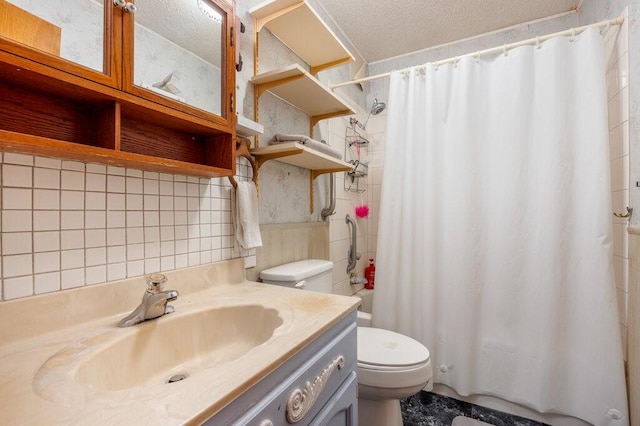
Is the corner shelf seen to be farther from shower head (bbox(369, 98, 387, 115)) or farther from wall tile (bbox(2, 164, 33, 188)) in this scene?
shower head (bbox(369, 98, 387, 115))

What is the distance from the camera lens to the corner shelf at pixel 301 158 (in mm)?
1170

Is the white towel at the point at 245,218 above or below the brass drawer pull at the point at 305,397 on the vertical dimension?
above

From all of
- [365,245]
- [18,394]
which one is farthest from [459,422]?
[18,394]

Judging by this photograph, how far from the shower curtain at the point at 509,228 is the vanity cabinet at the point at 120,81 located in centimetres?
113

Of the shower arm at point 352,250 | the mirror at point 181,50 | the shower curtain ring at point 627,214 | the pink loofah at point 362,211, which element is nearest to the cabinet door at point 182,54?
the mirror at point 181,50

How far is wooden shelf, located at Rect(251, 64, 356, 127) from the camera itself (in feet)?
3.95

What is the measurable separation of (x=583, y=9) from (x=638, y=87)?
101cm

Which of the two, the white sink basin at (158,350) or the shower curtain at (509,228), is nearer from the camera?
the white sink basin at (158,350)

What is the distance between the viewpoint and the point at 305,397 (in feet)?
2.10

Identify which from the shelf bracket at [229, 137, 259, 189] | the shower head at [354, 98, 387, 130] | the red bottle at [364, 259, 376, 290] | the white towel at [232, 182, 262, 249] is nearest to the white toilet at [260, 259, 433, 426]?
the white towel at [232, 182, 262, 249]

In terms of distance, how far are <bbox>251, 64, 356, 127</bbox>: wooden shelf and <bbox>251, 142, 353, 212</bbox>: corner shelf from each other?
0.29 m

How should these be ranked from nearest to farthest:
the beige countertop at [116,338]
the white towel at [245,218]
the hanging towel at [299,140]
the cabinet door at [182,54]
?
1. the beige countertop at [116,338]
2. the cabinet door at [182,54]
3. the white towel at [245,218]
4. the hanging towel at [299,140]

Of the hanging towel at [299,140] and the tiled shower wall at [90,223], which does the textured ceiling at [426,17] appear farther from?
the tiled shower wall at [90,223]

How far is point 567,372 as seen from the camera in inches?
53.9
